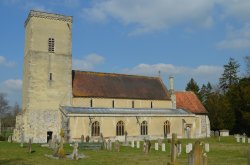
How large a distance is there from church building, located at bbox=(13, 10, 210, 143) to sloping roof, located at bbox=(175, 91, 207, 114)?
2.34m

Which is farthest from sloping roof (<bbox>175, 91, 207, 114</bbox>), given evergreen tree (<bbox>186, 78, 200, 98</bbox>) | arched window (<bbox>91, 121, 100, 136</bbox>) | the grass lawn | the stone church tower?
evergreen tree (<bbox>186, 78, 200, 98</bbox>)

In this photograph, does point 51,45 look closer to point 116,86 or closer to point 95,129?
point 116,86

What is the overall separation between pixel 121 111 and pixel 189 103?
1274cm

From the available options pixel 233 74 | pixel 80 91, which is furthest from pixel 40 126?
pixel 233 74

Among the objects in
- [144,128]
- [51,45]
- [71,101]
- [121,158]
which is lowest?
[121,158]

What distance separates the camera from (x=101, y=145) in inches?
1126

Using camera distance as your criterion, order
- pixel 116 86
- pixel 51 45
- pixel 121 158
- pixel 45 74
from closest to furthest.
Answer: pixel 121 158 → pixel 45 74 → pixel 51 45 → pixel 116 86

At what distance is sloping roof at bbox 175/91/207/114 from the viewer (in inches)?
1887

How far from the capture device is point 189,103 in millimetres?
48875

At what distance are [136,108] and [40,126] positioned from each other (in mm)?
12845

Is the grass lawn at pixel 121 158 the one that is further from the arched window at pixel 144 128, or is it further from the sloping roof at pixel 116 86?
the sloping roof at pixel 116 86

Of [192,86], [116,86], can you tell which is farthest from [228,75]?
[116,86]

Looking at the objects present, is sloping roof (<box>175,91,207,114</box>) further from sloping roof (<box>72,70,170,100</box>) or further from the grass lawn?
the grass lawn

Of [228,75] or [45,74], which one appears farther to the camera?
[228,75]
